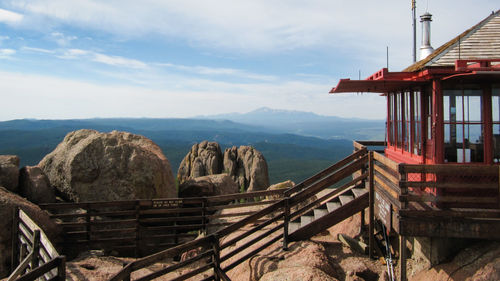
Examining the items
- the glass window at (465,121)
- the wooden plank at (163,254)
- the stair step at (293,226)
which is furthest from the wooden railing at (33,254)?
the glass window at (465,121)

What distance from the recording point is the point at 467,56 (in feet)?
33.7

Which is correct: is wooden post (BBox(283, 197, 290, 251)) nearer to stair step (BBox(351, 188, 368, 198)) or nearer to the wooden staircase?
the wooden staircase

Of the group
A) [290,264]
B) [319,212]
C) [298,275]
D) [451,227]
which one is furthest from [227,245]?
[451,227]

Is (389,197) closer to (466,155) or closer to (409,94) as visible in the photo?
(466,155)

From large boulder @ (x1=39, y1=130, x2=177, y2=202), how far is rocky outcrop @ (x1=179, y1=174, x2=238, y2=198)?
1.85 m

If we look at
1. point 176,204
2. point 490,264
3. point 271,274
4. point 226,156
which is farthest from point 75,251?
point 226,156

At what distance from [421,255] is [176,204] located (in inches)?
343

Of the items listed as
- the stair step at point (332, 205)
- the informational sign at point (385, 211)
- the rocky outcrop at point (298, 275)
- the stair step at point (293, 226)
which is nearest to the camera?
the rocky outcrop at point (298, 275)

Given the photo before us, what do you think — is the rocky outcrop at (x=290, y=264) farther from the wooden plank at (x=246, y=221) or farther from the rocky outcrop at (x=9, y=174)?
the rocky outcrop at (x=9, y=174)

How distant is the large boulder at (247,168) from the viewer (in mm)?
31922

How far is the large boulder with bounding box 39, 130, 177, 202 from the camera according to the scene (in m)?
14.3

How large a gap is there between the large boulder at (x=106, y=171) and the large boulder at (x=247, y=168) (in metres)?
16.5

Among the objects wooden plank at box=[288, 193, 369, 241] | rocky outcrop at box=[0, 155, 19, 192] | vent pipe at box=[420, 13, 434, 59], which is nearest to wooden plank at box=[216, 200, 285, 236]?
wooden plank at box=[288, 193, 369, 241]

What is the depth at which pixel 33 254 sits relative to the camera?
837 centimetres
